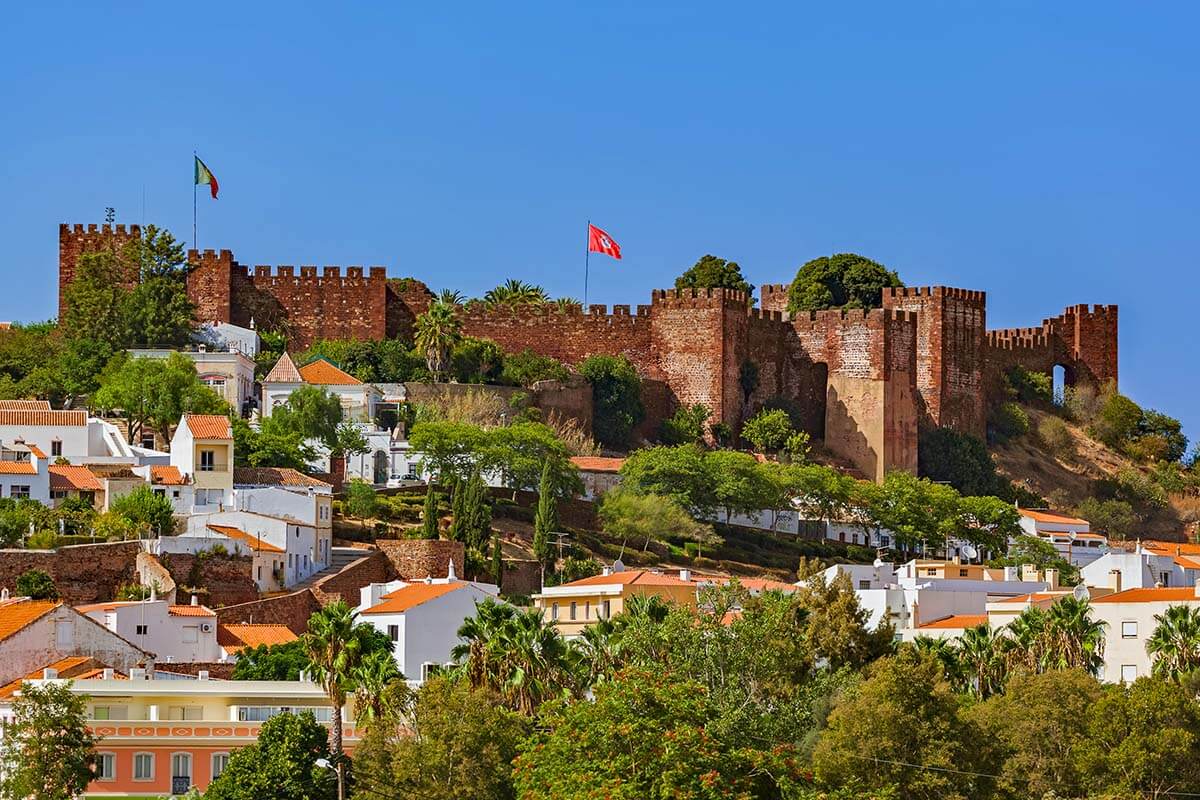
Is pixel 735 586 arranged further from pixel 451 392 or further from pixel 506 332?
pixel 506 332

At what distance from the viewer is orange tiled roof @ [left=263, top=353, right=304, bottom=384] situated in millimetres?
84438

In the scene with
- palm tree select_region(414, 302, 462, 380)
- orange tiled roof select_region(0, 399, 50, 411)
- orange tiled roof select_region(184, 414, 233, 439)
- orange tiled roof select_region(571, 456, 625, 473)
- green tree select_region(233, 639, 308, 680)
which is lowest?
green tree select_region(233, 639, 308, 680)

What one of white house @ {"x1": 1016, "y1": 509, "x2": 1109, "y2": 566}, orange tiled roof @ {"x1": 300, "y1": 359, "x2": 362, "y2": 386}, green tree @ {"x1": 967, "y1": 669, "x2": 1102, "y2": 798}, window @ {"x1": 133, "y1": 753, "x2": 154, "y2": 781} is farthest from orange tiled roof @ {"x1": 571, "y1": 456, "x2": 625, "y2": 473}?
green tree @ {"x1": 967, "y1": 669, "x2": 1102, "y2": 798}

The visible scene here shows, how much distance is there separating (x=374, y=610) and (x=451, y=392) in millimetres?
25017

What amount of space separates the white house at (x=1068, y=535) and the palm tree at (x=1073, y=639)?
30.6 m

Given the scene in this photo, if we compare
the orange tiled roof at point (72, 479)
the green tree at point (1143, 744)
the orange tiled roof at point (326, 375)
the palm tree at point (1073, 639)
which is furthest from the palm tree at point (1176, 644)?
the orange tiled roof at point (326, 375)

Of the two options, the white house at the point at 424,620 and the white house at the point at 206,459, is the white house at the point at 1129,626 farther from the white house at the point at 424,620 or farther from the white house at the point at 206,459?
the white house at the point at 206,459

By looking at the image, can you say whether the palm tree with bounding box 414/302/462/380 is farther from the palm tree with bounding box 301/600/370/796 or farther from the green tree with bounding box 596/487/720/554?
the palm tree with bounding box 301/600/370/796

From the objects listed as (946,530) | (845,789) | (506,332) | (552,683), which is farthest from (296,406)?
(845,789)

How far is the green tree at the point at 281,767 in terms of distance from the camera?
48.3 meters

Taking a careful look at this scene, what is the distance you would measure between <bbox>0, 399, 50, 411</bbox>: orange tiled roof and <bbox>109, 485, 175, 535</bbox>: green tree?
8016 mm

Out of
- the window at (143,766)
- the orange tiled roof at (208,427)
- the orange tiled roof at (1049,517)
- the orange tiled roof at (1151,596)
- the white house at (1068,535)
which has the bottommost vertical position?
the window at (143,766)

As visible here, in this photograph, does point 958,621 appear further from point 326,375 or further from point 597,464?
point 326,375

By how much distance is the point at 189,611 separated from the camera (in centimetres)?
6322
